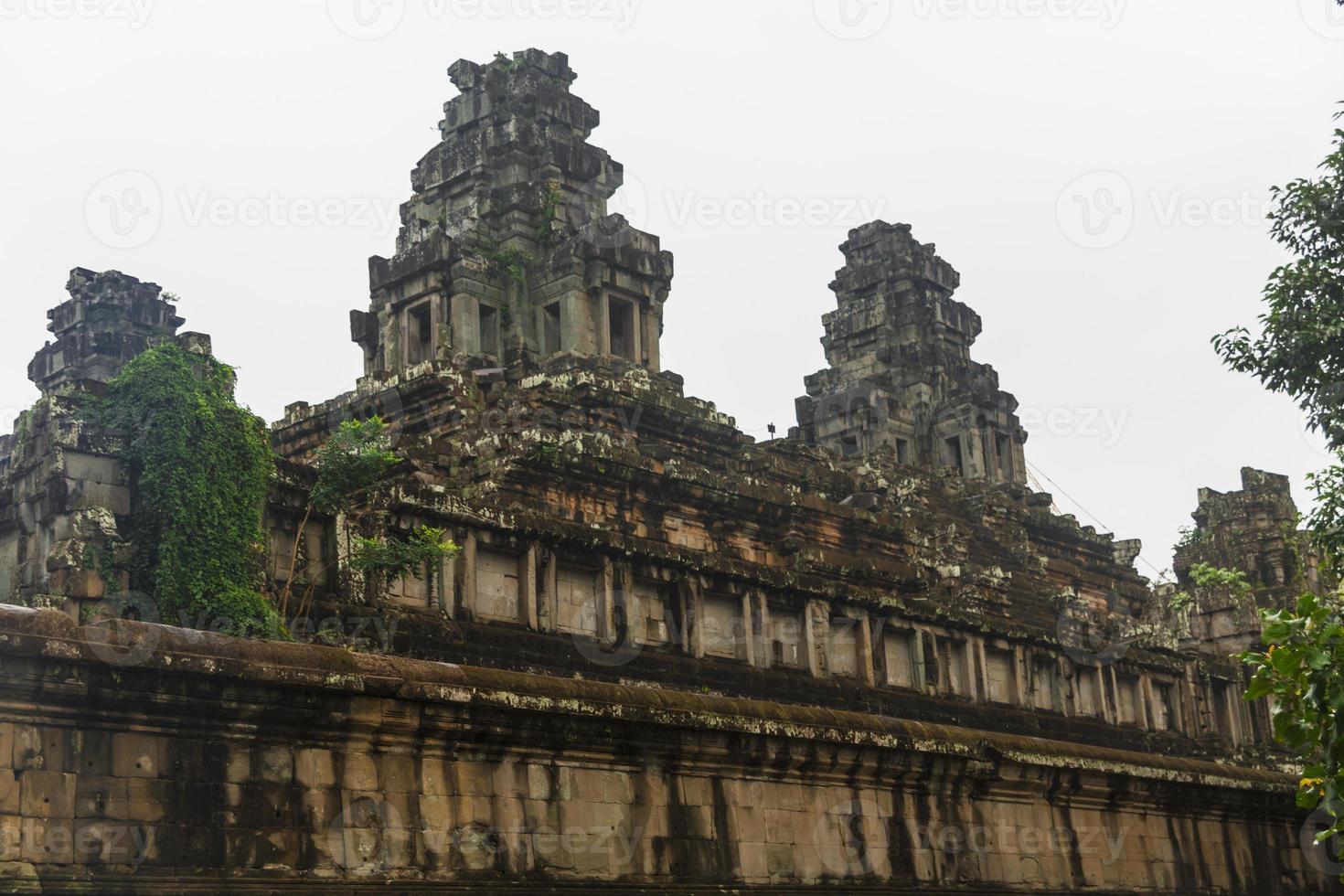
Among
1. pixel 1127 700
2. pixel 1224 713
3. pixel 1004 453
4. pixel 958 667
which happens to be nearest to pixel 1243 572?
pixel 1224 713

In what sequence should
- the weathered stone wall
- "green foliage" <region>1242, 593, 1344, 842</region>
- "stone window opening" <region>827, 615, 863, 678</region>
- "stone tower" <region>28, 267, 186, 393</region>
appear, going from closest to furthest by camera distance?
1. the weathered stone wall
2. "green foliage" <region>1242, 593, 1344, 842</region>
3. "stone window opening" <region>827, 615, 863, 678</region>
4. "stone tower" <region>28, 267, 186, 393</region>

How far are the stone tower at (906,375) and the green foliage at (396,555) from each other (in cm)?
3245

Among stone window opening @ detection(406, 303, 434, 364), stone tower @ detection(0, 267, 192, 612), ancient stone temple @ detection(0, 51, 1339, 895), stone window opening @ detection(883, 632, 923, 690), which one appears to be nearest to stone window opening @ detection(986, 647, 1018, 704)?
ancient stone temple @ detection(0, 51, 1339, 895)

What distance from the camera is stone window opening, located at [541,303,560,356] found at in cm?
3919

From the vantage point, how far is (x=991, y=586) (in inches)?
1465

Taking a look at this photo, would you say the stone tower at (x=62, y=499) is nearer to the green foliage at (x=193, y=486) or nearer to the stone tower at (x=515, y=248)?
the green foliage at (x=193, y=486)

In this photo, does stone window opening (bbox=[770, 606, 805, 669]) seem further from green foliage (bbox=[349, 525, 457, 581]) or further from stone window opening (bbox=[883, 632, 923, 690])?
green foliage (bbox=[349, 525, 457, 581])

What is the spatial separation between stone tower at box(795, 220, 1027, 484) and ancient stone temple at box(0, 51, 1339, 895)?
0.57 ft

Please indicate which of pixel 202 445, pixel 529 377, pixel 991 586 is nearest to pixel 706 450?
pixel 529 377

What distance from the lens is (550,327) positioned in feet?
129

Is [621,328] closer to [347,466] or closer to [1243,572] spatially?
[1243,572]

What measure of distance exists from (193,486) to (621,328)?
19.5 meters

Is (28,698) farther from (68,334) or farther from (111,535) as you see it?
(68,334)

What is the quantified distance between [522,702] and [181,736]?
2.52 m
